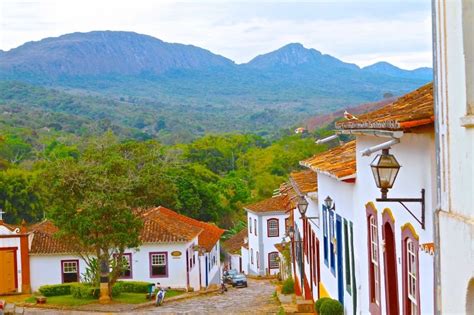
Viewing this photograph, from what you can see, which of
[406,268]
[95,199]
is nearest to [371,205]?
[406,268]

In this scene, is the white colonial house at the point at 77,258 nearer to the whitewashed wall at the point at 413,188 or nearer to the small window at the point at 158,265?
the small window at the point at 158,265

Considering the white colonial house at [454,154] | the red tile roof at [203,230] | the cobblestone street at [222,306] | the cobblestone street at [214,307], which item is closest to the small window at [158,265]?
the cobblestone street at [222,306]

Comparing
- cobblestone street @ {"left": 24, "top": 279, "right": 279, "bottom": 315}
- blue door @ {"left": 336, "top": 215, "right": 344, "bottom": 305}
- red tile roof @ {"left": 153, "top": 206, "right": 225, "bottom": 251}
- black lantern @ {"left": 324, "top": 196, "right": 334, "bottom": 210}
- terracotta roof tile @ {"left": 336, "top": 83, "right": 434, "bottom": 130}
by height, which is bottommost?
cobblestone street @ {"left": 24, "top": 279, "right": 279, "bottom": 315}

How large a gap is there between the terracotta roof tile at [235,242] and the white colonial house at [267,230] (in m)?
6.59

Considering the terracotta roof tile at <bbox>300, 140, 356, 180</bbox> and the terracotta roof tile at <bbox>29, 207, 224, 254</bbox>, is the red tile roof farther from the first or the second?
the terracotta roof tile at <bbox>300, 140, 356, 180</bbox>

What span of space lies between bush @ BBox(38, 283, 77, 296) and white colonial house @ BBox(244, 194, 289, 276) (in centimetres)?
2197

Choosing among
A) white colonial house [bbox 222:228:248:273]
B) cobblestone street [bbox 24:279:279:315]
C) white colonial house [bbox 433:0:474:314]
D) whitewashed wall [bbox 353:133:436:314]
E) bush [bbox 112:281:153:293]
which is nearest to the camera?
white colonial house [bbox 433:0:474:314]

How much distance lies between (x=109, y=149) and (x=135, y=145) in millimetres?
1023

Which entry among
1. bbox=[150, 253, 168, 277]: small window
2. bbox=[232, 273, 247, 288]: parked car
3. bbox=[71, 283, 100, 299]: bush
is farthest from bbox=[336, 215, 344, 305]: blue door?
bbox=[232, 273, 247, 288]: parked car

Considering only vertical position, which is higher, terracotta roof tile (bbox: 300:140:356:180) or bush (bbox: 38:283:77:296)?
terracotta roof tile (bbox: 300:140:356:180)

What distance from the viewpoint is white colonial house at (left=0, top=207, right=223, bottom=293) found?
33531 mm

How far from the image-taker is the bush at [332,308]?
1577 cm

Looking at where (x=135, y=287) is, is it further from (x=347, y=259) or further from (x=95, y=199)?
(x=347, y=259)

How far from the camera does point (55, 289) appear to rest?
32469 mm
